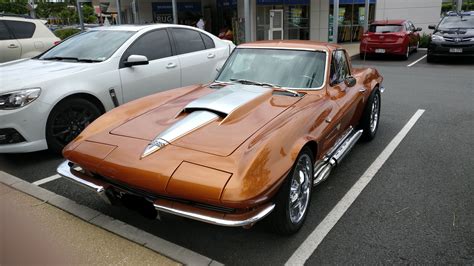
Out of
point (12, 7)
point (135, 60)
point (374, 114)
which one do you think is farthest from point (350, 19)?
point (12, 7)

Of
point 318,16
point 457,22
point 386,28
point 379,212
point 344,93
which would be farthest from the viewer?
point 318,16

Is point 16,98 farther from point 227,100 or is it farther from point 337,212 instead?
point 337,212

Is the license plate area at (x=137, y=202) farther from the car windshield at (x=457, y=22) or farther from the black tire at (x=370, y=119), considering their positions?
the car windshield at (x=457, y=22)

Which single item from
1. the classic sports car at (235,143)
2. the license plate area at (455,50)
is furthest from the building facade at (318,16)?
the classic sports car at (235,143)

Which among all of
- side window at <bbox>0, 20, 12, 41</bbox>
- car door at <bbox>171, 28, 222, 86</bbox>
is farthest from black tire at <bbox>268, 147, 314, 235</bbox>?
side window at <bbox>0, 20, 12, 41</bbox>

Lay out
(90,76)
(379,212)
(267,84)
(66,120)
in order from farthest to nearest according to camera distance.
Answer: (90,76), (66,120), (267,84), (379,212)

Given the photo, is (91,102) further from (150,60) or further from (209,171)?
(209,171)

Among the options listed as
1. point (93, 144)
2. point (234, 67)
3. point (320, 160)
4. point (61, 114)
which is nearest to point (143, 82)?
point (61, 114)

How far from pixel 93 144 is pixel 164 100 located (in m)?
1.12

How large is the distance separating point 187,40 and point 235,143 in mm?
4123

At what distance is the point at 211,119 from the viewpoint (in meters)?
3.42

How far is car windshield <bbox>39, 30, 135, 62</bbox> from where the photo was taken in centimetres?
562

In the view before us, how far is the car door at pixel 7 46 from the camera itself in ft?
28.3

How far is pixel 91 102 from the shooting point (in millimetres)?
5281
